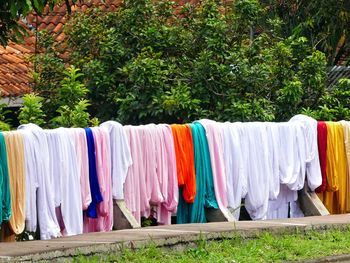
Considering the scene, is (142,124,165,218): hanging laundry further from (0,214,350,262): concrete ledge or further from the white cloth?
the white cloth

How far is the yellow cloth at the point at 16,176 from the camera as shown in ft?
33.8

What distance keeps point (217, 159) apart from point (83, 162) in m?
1.89

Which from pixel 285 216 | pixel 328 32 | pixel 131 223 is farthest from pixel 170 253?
pixel 328 32

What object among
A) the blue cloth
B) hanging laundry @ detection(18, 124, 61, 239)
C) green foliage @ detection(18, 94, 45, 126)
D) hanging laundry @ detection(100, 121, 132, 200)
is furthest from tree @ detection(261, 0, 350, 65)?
hanging laundry @ detection(18, 124, 61, 239)

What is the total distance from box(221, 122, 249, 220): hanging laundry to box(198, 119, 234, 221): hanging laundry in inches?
4.7

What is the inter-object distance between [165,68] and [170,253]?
532 centimetres

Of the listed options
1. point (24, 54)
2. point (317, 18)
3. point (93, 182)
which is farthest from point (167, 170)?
point (317, 18)

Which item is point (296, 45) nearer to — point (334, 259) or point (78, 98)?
point (78, 98)

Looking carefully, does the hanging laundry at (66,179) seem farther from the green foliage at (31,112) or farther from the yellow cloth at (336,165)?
the yellow cloth at (336,165)

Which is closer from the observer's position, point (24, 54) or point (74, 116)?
point (74, 116)

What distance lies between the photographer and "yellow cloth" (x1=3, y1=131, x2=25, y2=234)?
10305 millimetres

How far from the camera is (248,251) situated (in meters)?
9.58

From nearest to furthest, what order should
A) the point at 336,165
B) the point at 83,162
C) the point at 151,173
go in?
the point at 83,162
the point at 151,173
the point at 336,165

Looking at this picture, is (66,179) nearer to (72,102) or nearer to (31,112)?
(31,112)
